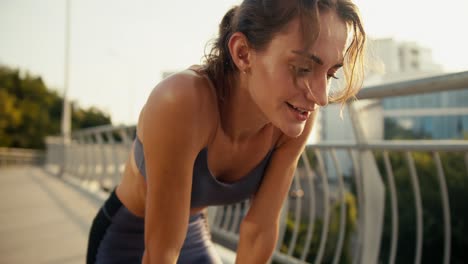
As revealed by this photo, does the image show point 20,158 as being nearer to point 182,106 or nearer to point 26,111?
point 26,111

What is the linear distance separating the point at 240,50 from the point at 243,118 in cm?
29

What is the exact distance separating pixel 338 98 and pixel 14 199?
6.40 metres

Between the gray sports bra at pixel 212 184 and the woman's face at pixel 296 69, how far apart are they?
0.95 feet

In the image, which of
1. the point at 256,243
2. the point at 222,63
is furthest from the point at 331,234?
the point at 222,63

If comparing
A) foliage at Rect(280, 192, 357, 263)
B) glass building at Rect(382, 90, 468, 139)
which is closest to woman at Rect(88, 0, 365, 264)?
foliage at Rect(280, 192, 357, 263)

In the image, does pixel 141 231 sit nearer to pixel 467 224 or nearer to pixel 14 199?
pixel 14 199

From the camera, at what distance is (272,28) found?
110 cm

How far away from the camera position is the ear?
3.88ft

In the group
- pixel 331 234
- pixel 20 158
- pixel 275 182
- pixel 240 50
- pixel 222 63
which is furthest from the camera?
pixel 331 234

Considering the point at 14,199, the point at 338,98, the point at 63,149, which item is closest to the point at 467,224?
the point at 63,149

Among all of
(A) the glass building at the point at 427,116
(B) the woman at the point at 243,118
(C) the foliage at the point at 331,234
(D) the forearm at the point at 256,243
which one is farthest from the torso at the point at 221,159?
(A) the glass building at the point at 427,116

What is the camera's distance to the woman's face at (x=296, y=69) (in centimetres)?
108

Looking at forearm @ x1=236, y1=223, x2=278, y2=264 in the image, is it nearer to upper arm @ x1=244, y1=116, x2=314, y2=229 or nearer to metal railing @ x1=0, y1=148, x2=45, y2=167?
upper arm @ x1=244, y1=116, x2=314, y2=229

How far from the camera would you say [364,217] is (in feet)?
7.18
